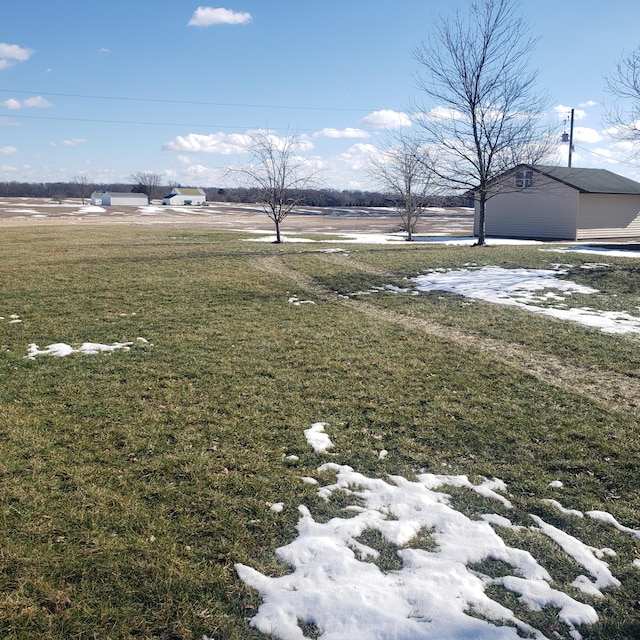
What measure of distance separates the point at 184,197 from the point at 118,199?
12683mm

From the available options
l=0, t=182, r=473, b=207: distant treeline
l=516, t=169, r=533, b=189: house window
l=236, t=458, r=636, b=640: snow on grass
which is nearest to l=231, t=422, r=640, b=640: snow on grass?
l=236, t=458, r=636, b=640: snow on grass

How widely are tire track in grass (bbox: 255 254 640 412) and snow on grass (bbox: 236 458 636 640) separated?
2501 mm

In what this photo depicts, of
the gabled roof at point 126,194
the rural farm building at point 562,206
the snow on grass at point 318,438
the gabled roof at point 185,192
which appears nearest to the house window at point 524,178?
the rural farm building at point 562,206

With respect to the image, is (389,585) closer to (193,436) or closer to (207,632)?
(207,632)

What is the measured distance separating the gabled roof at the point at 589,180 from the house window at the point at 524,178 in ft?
1.43

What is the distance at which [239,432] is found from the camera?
14.1 feet

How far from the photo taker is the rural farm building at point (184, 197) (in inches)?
4183

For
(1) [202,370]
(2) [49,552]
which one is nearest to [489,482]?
(2) [49,552]

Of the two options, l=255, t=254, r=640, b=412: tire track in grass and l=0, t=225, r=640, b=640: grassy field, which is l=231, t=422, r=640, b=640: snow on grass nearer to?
l=0, t=225, r=640, b=640: grassy field

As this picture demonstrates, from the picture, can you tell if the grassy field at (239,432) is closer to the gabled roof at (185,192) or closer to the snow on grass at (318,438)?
the snow on grass at (318,438)

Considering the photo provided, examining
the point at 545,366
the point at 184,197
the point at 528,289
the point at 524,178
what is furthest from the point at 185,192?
the point at 545,366

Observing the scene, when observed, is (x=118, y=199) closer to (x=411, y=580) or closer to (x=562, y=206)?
(x=562, y=206)

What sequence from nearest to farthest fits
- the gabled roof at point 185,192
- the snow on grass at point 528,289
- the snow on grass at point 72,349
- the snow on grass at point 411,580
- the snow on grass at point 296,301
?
the snow on grass at point 411,580, the snow on grass at point 72,349, the snow on grass at point 528,289, the snow on grass at point 296,301, the gabled roof at point 185,192

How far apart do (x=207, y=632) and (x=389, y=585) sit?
0.90 m
